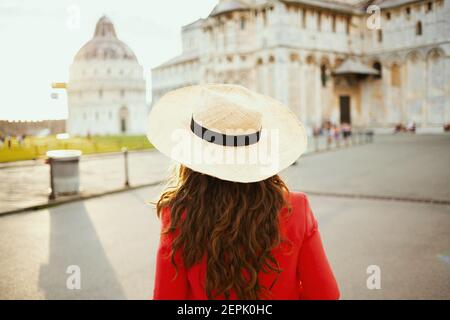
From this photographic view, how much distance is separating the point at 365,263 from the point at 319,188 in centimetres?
550

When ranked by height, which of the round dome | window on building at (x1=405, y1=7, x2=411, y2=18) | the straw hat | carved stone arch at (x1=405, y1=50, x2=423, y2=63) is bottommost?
the straw hat

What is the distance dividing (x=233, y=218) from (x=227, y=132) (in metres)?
0.34

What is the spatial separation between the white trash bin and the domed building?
61757 millimetres

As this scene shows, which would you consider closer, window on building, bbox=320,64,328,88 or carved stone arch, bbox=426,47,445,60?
carved stone arch, bbox=426,47,445,60

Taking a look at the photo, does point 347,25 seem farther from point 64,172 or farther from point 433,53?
point 64,172

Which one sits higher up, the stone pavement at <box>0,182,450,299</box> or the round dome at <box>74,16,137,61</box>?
the round dome at <box>74,16,137,61</box>

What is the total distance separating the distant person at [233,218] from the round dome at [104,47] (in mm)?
71112

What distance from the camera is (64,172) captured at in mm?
9539

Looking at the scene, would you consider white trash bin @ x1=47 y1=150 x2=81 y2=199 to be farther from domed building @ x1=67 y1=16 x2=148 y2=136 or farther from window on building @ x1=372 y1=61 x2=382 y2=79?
domed building @ x1=67 y1=16 x2=148 y2=136

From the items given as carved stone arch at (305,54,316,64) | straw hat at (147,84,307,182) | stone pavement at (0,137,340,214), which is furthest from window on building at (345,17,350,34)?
straw hat at (147,84,307,182)

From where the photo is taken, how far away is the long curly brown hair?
162 cm

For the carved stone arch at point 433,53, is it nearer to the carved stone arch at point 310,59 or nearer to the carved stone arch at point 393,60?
the carved stone arch at point 393,60
